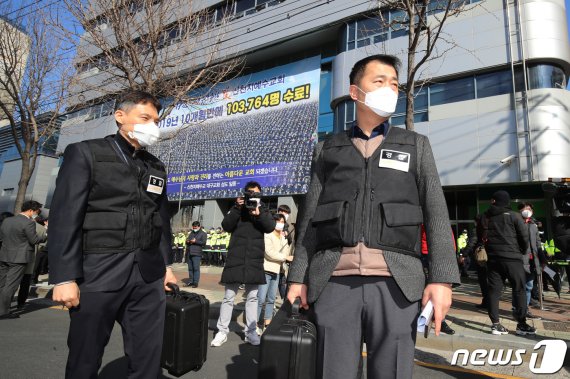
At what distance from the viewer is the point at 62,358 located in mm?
3922

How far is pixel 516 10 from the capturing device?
13.6 metres

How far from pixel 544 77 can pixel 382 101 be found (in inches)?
571

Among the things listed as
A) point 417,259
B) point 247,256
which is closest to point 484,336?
point 247,256

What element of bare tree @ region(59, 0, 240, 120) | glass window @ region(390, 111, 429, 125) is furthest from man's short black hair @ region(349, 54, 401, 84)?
glass window @ region(390, 111, 429, 125)

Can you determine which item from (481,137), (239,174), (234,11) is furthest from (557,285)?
(234,11)

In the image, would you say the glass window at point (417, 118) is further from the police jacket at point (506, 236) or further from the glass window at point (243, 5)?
the glass window at point (243, 5)

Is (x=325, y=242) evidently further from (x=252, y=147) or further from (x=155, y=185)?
(x=252, y=147)

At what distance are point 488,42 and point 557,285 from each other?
9546 millimetres

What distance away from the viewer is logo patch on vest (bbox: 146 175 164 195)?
2.32 metres

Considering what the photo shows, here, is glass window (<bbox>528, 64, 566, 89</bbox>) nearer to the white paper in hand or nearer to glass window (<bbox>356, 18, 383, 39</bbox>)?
glass window (<bbox>356, 18, 383, 39</bbox>)

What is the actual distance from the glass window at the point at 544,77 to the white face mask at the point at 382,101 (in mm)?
14153

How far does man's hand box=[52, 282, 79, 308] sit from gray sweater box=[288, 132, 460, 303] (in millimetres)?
1091

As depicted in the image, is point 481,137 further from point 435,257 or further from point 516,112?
point 435,257

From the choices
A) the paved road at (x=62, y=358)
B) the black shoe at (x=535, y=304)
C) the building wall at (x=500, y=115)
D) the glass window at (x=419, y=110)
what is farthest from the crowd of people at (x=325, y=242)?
the glass window at (x=419, y=110)
